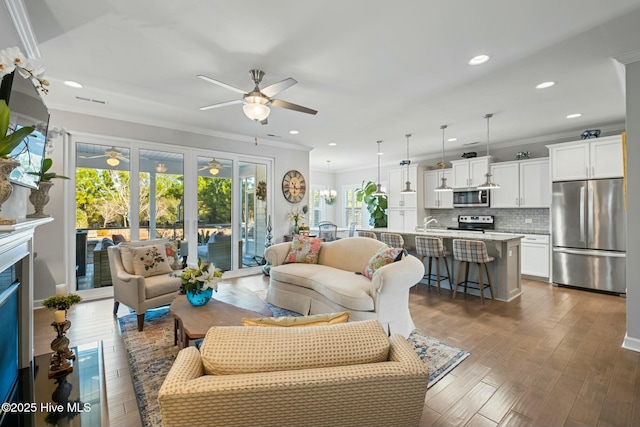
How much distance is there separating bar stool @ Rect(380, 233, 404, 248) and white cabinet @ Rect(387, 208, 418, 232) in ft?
6.43

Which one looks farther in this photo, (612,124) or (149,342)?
(612,124)

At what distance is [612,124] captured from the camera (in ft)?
15.9

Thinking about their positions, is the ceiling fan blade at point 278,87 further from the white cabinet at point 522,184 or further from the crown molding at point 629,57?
the white cabinet at point 522,184

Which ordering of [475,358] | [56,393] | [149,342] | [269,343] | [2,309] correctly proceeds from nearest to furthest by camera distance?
[269,343], [2,309], [56,393], [475,358], [149,342]

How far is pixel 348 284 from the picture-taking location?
3.07 m

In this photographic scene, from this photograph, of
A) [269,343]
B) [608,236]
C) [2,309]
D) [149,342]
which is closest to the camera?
[269,343]

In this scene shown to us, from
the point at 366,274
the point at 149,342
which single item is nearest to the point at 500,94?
the point at 366,274

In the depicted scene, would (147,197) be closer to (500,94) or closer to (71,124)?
(71,124)

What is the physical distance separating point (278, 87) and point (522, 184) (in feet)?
17.4

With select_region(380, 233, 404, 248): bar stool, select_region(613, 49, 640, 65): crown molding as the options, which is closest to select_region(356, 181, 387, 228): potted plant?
select_region(380, 233, 404, 248): bar stool

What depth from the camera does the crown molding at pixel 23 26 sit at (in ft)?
6.25

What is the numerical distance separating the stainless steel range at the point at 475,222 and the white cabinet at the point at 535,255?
93 cm

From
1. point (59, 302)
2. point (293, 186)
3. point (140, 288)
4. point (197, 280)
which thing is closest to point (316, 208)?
point (293, 186)

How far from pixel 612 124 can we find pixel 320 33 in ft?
17.9
